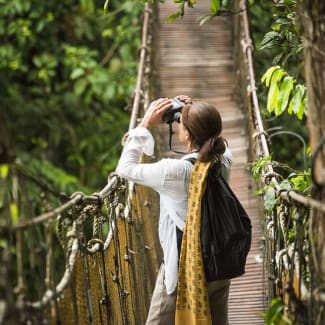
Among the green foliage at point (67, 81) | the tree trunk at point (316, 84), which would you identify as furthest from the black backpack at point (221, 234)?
the green foliage at point (67, 81)

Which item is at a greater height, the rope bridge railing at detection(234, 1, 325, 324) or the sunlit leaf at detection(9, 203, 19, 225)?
the sunlit leaf at detection(9, 203, 19, 225)

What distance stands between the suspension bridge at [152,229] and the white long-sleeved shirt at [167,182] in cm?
17

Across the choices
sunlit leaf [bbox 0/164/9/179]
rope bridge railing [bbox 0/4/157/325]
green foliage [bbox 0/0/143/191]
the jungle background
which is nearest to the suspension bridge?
rope bridge railing [bbox 0/4/157/325]

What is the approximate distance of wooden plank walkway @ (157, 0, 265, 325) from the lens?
4.45 metres

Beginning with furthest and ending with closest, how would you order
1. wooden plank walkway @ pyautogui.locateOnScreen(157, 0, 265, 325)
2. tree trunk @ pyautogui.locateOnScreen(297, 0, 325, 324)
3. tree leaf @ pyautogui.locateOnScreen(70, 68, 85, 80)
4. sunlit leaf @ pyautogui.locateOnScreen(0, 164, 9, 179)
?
tree leaf @ pyautogui.locateOnScreen(70, 68, 85, 80) < wooden plank walkway @ pyautogui.locateOnScreen(157, 0, 265, 325) < tree trunk @ pyautogui.locateOnScreen(297, 0, 325, 324) < sunlit leaf @ pyautogui.locateOnScreen(0, 164, 9, 179)

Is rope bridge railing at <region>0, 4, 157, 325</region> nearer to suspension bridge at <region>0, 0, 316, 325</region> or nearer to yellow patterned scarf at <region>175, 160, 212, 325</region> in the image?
suspension bridge at <region>0, 0, 316, 325</region>

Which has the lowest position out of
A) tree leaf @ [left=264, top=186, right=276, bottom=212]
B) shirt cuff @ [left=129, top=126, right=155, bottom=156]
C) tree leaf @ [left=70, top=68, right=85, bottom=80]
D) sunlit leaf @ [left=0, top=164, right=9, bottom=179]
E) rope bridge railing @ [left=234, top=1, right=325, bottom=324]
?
rope bridge railing @ [left=234, top=1, right=325, bottom=324]

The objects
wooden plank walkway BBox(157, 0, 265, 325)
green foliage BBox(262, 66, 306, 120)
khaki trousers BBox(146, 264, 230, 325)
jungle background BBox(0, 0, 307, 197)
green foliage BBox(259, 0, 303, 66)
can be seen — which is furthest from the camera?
jungle background BBox(0, 0, 307, 197)

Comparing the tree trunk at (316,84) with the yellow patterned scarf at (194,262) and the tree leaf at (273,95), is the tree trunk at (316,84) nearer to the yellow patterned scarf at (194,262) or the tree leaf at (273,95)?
the yellow patterned scarf at (194,262)

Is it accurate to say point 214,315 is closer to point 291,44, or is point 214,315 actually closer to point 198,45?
point 291,44

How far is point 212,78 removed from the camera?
6.18 meters

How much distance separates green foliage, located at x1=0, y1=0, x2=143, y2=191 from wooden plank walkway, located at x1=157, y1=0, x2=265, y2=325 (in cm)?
61

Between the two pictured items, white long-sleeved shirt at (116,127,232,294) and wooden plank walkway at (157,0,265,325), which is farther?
wooden plank walkway at (157,0,265,325)

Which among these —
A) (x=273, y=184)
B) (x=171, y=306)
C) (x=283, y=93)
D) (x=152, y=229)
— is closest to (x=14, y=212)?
(x=171, y=306)
